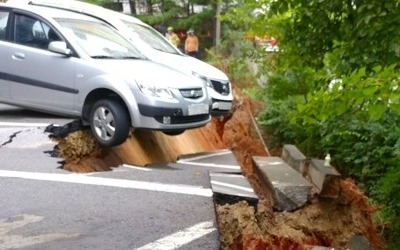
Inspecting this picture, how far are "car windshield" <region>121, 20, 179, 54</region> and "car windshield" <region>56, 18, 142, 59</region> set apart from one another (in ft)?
4.44

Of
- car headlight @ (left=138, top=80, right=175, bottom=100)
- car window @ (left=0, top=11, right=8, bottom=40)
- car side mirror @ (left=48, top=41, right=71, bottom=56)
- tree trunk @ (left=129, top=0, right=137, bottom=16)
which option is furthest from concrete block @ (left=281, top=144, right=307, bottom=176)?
tree trunk @ (left=129, top=0, right=137, bottom=16)

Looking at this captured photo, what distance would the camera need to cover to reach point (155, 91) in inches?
293

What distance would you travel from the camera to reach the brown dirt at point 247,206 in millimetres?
4945

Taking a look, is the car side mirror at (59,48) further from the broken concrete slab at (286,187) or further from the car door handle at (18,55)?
the broken concrete slab at (286,187)

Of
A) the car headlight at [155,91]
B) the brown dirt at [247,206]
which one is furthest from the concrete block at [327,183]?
the car headlight at [155,91]

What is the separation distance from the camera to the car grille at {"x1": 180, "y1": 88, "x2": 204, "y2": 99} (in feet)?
25.5

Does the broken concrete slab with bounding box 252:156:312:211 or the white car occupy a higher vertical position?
the white car

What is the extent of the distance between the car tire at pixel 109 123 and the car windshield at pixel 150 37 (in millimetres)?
3025

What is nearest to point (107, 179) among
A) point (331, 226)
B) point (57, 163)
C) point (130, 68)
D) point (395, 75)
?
point (57, 163)

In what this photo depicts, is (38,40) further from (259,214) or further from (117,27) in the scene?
(259,214)

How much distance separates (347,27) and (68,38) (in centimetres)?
529

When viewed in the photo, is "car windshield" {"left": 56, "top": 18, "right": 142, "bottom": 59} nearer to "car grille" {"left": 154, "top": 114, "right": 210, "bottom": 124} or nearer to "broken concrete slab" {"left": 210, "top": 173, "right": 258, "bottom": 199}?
"car grille" {"left": 154, "top": 114, "right": 210, "bottom": 124}

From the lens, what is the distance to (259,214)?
17.7 ft

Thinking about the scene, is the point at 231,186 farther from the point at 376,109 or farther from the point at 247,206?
the point at 376,109
